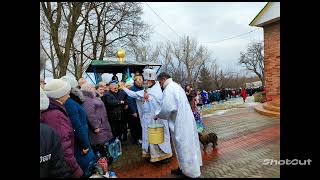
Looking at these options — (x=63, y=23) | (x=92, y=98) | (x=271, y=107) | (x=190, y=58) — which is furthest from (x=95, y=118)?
(x=190, y=58)

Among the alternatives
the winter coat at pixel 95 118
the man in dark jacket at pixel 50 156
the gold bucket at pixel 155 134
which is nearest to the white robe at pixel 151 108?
the gold bucket at pixel 155 134

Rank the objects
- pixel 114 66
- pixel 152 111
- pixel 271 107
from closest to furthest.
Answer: pixel 152 111
pixel 114 66
pixel 271 107

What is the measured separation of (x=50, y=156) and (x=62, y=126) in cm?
69

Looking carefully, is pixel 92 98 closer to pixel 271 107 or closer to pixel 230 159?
pixel 230 159

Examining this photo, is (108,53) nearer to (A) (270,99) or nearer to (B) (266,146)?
(A) (270,99)

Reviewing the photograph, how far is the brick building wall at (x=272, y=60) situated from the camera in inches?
461

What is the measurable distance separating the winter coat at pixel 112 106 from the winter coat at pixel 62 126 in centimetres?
310

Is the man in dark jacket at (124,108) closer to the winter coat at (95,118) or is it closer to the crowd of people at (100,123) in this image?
the crowd of people at (100,123)

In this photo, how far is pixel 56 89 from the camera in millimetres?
4090

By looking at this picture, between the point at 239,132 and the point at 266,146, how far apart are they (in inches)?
89.5

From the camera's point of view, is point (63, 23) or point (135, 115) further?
point (63, 23)

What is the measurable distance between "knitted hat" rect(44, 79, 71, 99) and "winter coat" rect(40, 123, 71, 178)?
899 millimetres

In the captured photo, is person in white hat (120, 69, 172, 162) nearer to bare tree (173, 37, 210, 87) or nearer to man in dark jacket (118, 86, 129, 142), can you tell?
man in dark jacket (118, 86, 129, 142)
